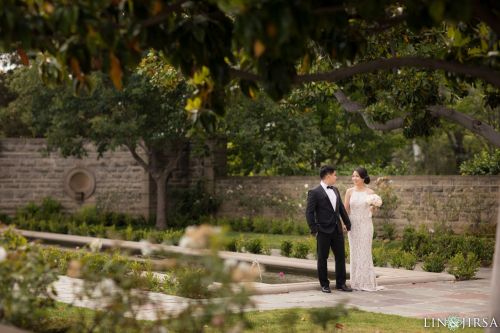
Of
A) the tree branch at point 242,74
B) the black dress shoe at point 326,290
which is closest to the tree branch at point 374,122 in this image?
the black dress shoe at point 326,290

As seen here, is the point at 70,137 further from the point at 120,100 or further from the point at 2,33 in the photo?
the point at 2,33

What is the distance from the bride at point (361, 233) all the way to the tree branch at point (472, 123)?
9.81ft

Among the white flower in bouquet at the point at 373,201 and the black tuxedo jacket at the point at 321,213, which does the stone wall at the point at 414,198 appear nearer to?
the white flower in bouquet at the point at 373,201

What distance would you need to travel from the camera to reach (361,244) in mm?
12922

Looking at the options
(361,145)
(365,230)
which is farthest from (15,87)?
(365,230)

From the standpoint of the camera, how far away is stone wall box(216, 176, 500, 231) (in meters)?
20.6

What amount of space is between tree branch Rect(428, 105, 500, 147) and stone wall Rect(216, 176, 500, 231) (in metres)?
4.76

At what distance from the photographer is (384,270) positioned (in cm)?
1488

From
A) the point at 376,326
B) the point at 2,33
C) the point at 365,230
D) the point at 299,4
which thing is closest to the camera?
the point at 299,4

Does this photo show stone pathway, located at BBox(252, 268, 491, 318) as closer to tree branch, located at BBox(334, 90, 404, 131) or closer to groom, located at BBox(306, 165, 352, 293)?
groom, located at BBox(306, 165, 352, 293)

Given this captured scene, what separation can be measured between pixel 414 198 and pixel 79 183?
13.4 m

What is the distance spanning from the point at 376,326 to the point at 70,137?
17.7 m

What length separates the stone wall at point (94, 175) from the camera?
2988 centimetres

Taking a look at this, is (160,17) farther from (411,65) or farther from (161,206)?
(161,206)
